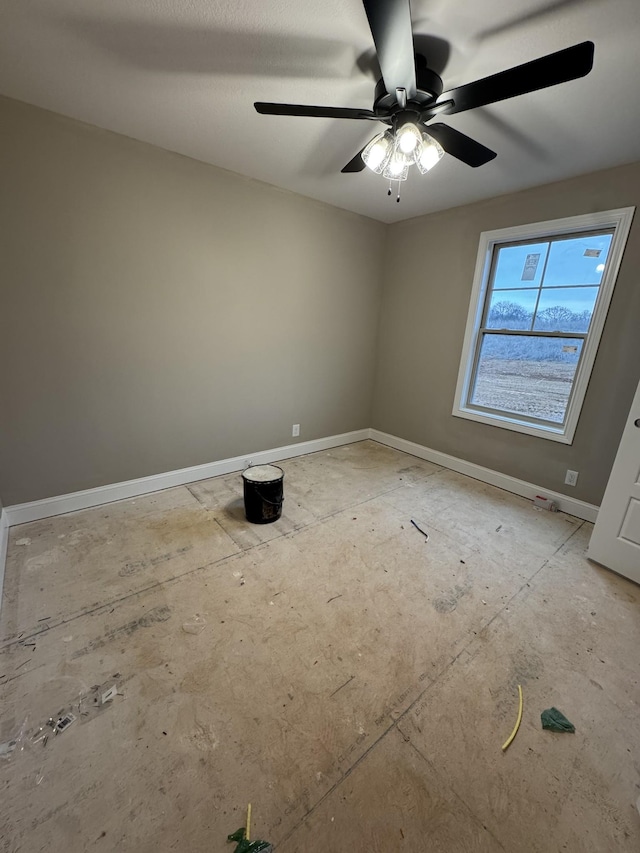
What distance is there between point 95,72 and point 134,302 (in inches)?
46.5

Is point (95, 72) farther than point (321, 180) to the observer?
No

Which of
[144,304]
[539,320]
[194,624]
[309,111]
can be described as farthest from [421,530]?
[144,304]

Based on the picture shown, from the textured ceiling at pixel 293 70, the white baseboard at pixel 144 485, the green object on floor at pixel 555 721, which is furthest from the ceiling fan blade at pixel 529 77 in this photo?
the white baseboard at pixel 144 485

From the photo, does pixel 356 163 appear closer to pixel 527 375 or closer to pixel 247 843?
pixel 527 375

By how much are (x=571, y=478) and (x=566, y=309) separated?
1.37 metres

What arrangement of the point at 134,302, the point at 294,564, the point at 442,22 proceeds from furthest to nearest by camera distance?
the point at 134,302 → the point at 294,564 → the point at 442,22

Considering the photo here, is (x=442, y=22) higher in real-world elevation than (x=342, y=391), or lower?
higher

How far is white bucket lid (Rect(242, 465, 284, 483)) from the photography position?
2354 mm

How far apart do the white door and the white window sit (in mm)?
744

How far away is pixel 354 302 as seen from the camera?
147 inches

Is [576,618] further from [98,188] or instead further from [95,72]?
[98,188]

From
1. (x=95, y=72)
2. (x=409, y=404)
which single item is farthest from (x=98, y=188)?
(x=409, y=404)

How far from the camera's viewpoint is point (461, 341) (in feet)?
10.9

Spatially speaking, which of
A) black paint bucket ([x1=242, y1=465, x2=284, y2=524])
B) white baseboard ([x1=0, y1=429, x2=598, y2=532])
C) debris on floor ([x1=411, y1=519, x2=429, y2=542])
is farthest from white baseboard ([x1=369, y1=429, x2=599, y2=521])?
black paint bucket ([x1=242, y1=465, x2=284, y2=524])
